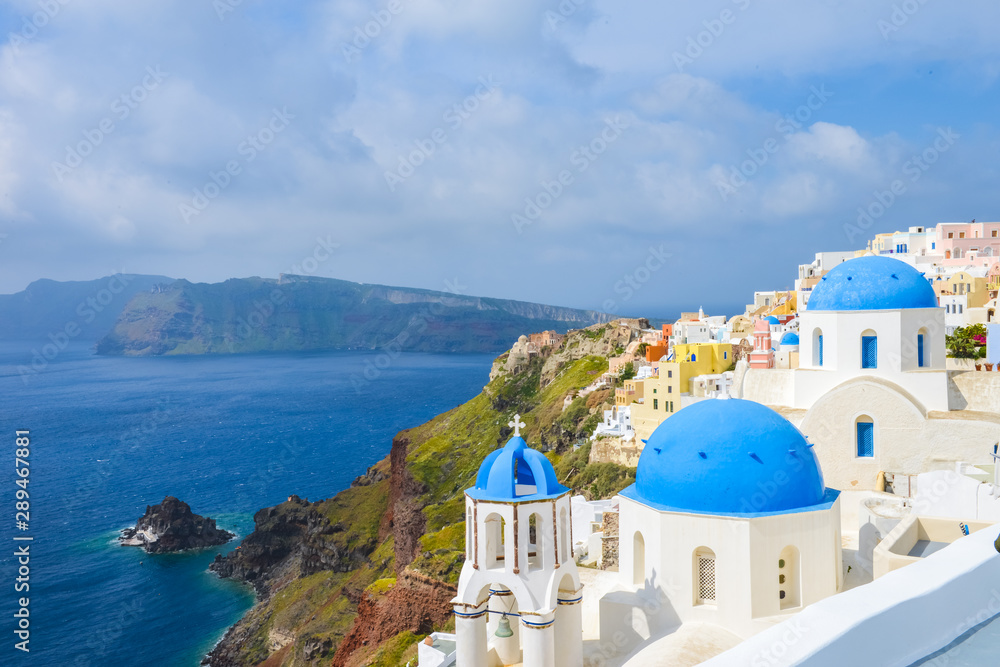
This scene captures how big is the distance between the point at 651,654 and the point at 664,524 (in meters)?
1.94

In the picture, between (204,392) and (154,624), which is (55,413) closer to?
(204,392)

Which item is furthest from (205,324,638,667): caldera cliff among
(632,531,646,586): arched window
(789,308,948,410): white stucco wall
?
(789,308,948,410): white stucco wall

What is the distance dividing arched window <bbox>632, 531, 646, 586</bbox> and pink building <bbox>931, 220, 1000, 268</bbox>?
46.1 m

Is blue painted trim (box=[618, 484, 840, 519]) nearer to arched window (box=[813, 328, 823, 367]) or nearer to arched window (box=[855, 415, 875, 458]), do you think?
arched window (box=[855, 415, 875, 458])

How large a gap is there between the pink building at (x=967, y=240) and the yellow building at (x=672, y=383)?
2341cm

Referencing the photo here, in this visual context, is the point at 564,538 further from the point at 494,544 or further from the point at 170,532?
the point at 170,532

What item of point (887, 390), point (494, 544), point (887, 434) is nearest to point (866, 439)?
point (887, 434)

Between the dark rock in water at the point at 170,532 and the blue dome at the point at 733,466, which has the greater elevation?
the blue dome at the point at 733,466

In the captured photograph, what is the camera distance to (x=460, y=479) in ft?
176

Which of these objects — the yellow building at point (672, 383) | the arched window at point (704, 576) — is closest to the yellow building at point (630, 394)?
the yellow building at point (672, 383)

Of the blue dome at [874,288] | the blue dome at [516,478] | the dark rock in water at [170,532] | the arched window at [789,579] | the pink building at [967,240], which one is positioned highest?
the pink building at [967,240]

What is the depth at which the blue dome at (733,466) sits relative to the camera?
11164mm

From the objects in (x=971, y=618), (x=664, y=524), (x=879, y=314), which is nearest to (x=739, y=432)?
(x=664, y=524)

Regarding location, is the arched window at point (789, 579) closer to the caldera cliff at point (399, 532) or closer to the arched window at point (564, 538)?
the arched window at point (564, 538)
